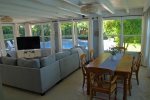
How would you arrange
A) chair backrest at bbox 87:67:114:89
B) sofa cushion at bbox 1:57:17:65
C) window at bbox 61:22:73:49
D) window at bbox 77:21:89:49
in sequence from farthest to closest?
window at bbox 61:22:73:49
window at bbox 77:21:89:49
sofa cushion at bbox 1:57:17:65
chair backrest at bbox 87:67:114:89

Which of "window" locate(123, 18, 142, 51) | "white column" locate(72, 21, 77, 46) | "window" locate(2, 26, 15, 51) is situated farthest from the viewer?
"window" locate(2, 26, 15, 51)

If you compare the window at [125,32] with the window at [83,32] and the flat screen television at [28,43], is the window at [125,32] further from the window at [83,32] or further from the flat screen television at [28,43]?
the flat screen television at [28,43]

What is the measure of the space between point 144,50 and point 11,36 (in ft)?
24.6

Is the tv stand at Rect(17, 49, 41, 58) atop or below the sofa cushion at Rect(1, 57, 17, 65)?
below

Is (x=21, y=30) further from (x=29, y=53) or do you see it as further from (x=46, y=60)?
(x=46, y=60)

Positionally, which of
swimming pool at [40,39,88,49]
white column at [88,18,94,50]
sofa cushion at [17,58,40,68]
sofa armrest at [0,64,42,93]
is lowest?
sofa armrest at [0,64,42,93]

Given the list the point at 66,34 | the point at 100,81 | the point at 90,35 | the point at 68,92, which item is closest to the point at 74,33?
the point at 66,34

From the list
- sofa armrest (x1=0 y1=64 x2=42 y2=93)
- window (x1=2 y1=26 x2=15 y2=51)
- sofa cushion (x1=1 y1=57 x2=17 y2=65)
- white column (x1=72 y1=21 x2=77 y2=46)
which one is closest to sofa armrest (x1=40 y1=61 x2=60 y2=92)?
sofa armrest (x1=0 y1=64 x2=42 y2=93)

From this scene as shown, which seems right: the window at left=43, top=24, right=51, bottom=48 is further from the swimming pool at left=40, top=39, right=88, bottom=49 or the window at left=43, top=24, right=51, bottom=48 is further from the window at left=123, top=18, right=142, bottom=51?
the window at left=123, top=18, right=142, bottom=51

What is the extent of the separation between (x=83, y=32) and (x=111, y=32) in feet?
4.90

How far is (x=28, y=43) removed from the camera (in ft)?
22.7

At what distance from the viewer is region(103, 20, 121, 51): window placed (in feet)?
20.5

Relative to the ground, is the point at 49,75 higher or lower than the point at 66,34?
lower

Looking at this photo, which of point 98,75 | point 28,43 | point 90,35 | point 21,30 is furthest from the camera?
point 21,30
